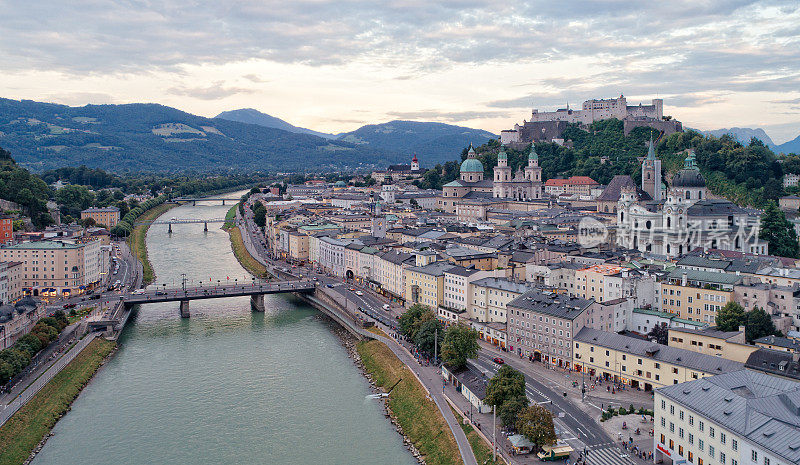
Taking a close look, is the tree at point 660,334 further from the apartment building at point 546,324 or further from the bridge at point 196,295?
the bridge at point 196,295

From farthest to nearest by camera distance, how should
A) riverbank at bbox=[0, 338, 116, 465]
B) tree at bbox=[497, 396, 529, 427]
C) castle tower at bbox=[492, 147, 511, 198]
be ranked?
castle tower at bbox=[492, 147, 511, 198] < riverbank at bbox=[0, 338, 116, 465] < tree at bbox=[497, 396, 529, 427]

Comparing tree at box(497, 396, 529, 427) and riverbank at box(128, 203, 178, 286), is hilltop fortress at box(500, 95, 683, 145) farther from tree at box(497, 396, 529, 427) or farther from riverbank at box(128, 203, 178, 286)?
tree at box(497, 396, 529, 427)

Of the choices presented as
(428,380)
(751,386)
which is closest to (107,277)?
(428,380)

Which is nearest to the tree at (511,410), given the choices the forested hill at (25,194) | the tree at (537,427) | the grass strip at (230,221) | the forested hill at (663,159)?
the tree at (537,427)

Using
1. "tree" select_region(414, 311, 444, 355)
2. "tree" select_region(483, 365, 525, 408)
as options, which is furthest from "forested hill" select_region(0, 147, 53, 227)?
"tree" select_region(483, 365, 525, 408)

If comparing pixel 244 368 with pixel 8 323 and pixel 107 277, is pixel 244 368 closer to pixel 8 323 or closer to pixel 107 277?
pixel 8 323

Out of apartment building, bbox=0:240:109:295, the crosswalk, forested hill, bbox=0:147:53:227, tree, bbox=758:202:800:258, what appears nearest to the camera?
the crosswalk
